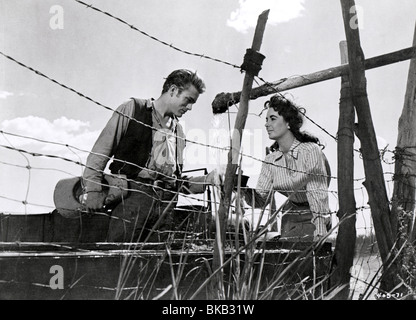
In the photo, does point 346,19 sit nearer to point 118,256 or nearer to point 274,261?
point 274,261

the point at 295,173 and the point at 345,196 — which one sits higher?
the point at 295,173

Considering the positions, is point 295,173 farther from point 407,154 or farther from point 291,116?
point 407,154

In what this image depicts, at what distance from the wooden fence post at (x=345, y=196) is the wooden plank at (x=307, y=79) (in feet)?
0.33

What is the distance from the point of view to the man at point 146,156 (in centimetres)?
355

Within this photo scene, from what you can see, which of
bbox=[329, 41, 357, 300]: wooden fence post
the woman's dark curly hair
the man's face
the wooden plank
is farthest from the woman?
the man's face

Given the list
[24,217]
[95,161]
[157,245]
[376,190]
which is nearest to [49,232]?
[24,217]

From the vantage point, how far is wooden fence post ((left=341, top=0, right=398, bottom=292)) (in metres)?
3.17

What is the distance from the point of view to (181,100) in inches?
169

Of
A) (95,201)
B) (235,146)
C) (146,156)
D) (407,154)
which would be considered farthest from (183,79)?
(407,154)

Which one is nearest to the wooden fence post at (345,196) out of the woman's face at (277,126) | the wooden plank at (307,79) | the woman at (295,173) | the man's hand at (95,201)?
the wooden plank at (307,79)

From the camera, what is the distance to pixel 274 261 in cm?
321

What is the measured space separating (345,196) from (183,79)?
172cm

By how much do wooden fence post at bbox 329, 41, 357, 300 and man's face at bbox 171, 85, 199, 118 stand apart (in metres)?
1.36

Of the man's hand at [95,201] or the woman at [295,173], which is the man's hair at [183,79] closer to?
the woman at [295,173]
